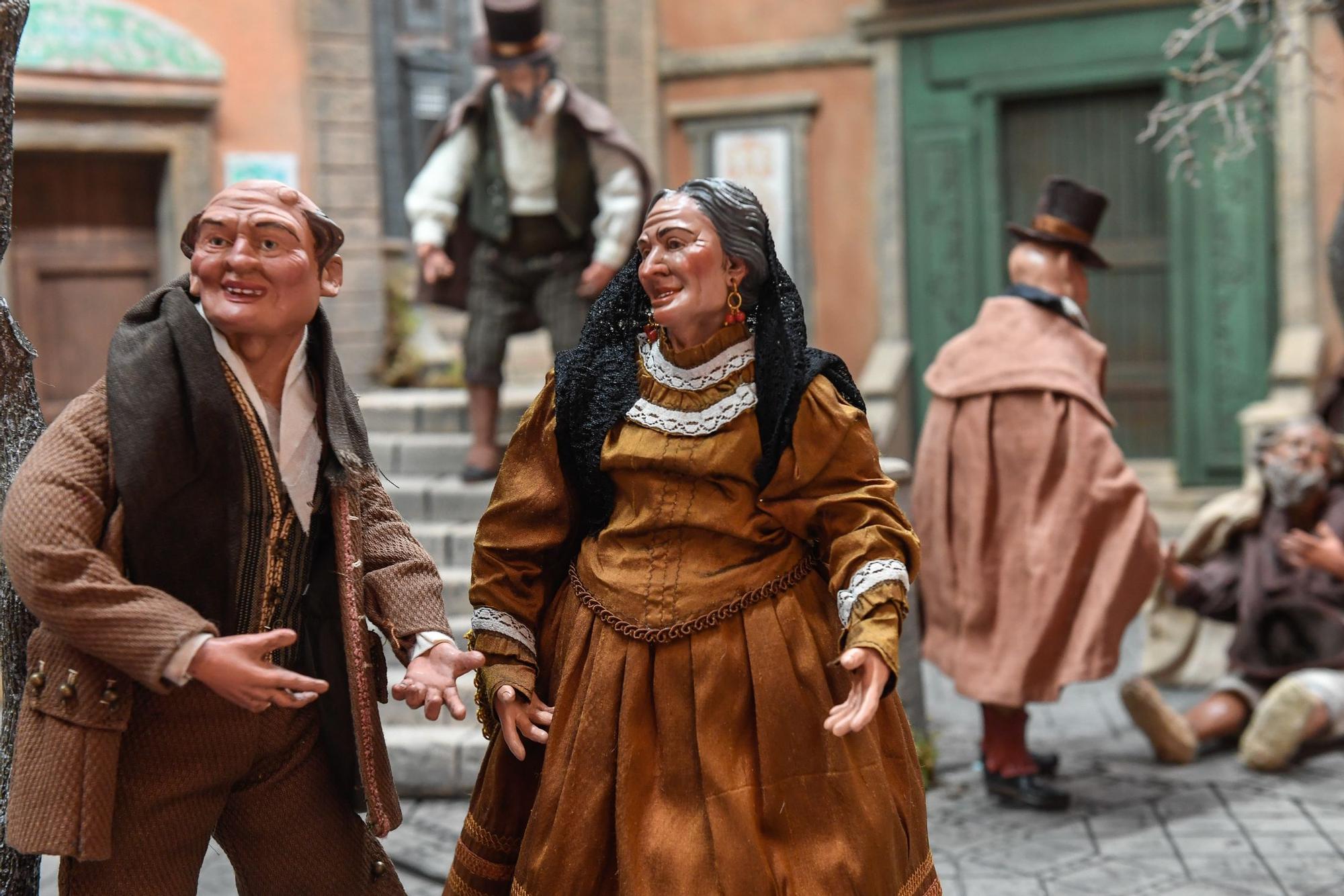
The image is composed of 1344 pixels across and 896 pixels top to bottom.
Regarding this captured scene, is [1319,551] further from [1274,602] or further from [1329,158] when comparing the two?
[1329,158]

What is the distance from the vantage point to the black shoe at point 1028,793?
16.4 feet

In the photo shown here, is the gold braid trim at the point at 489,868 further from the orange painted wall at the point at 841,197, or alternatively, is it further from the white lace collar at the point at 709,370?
the orange painted wall at the point at 841,197

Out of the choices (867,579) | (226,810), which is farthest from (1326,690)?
(226,810)

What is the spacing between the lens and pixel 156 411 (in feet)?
8.43

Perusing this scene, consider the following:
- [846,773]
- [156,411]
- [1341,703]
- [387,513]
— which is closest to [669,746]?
[846,773]

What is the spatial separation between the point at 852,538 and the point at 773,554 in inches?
6.9

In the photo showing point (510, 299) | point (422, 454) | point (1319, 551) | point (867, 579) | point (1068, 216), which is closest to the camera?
point (867, 579)

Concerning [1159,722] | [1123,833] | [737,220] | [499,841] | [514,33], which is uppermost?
[514,33]

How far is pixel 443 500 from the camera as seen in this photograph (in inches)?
243

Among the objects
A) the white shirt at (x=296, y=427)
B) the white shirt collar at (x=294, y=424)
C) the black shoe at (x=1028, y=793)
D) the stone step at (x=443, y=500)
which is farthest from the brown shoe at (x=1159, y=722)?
the white shirt collar at (x=294, y=424)

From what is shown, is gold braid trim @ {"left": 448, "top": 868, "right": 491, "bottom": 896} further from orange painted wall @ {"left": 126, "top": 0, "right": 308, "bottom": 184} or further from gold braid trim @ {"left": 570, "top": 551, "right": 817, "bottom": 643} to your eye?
orange painted wall @ {"left": 126, "top": 0, "right": 308, "bottom": 184}

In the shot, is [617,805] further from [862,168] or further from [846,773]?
[862,168]

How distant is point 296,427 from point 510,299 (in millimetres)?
3392

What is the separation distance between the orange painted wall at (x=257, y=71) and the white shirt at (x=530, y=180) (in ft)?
11.9
